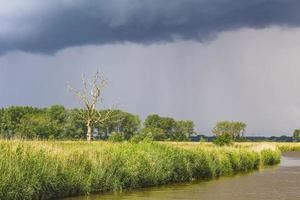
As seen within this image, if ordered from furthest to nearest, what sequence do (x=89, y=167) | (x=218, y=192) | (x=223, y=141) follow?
1. (x=223, y=141)
2. (x=218, y=192)
3. (x=89, y=167)

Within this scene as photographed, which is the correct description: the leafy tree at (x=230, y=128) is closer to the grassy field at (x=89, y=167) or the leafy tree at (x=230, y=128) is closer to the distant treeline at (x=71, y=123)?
the distant treeline at (x=71, y=123)

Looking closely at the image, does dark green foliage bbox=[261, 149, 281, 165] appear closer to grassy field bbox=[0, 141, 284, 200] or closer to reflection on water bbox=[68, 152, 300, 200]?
grassy field bbox=[0, 141, 284, 200]

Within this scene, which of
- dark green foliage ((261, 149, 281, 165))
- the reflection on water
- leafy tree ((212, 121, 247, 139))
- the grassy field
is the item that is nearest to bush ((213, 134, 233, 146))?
dark green foliage ((261, 149, 281, 165))

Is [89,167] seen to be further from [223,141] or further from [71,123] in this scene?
[71,123]

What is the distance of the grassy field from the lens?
19.1 metres

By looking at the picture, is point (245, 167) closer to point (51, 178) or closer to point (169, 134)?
point (51, 178)

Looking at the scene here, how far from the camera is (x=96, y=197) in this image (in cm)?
2202

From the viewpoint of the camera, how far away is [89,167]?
77.5ft

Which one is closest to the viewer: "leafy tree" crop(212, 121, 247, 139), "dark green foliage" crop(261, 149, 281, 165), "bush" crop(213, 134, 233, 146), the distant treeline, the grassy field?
the grassy field

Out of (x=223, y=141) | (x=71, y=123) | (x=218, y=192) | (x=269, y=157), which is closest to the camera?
(x=218, y=192)

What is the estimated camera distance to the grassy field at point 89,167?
754 inches

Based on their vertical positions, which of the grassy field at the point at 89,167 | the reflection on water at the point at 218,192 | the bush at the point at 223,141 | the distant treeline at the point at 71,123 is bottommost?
the reflection on water at the point at 218,192

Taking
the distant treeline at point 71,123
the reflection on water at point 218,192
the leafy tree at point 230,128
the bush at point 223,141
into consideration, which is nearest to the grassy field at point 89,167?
the reflection on water at point 218,192

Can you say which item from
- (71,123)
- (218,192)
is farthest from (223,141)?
(71,123)
